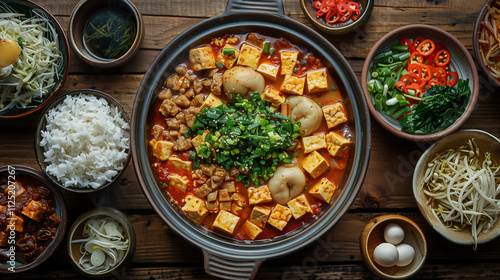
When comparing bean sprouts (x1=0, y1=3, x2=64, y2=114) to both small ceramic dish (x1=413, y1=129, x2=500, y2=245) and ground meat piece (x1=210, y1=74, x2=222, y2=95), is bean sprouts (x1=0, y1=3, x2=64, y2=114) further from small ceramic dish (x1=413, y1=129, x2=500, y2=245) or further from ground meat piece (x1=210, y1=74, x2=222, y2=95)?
small ceramic dish (x1=413, y1=129, x2=500, y2=245)

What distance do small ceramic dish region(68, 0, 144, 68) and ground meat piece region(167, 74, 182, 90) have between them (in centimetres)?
40

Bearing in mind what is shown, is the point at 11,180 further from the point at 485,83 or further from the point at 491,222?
the point at 485,83

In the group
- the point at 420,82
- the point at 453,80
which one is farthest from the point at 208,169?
the point at 453,80

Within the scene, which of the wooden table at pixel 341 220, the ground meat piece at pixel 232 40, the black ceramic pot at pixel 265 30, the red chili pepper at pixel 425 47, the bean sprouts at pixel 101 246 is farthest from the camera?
the red chili pepper at pixel 425 47

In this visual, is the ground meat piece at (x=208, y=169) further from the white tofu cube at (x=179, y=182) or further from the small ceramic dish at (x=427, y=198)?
the small ceramic dish at (x=427, y=198)

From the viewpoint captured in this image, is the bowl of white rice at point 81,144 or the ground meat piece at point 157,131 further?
the ground meat piece at point 157,131

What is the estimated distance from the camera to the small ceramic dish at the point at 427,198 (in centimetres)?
291

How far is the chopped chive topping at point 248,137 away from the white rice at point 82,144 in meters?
0.64

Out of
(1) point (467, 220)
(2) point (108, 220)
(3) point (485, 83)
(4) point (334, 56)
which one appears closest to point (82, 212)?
(2) point (108, 220)

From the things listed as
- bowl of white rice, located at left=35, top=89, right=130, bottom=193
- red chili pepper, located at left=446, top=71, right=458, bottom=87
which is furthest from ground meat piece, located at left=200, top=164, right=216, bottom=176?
red chili pepper, located at left=446, top=71, right=458, bottom=87

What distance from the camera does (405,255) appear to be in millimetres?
2902

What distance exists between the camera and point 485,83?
3289 millimetres

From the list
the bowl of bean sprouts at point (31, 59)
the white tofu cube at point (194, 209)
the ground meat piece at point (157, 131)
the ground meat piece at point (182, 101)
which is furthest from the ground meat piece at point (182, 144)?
the bowl of bean sprouts at point (31, 59)

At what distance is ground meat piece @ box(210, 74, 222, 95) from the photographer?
285 cm
